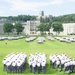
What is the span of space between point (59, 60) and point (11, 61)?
506cm

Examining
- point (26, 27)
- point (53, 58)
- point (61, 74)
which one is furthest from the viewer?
point (26, 27)

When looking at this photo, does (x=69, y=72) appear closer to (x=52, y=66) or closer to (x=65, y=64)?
(x=65, y=64)

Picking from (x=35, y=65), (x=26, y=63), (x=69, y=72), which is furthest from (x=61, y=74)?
(x=26, y=63)

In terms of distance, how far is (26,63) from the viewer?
31.8 metres

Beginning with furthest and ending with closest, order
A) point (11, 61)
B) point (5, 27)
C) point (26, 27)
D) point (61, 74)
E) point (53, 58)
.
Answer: point (26, 27) → point (5, 27) → point (53, 58) → point (11, 61) → point (61, 74)

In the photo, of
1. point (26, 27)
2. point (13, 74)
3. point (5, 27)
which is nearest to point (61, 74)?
point (13, 74)

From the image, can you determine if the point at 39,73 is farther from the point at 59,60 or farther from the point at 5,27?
the point at 5,27

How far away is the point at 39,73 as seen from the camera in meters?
26.5

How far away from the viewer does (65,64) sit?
1041 inches

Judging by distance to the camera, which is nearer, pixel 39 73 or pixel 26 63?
pixel 39 73

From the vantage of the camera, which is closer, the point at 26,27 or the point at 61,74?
the point at 61,74

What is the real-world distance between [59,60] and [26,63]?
4421 millimetres

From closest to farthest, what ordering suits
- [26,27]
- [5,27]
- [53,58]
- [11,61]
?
[11,61] → [53,58] → [5,27] → [26,27]

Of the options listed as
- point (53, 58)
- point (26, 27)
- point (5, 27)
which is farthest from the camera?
point (26, 27)
